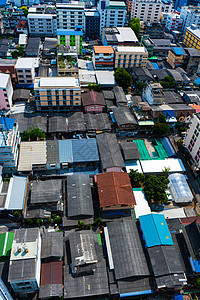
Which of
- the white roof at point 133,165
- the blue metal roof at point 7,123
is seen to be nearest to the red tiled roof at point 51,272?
the white roof at point 133,165

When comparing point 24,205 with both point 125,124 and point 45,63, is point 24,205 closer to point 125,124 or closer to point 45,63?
point 125,124

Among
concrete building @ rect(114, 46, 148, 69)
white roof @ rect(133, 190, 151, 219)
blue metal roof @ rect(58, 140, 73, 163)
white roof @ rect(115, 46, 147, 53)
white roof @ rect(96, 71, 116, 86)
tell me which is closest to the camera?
white roof @ rect(133, 190, 151, 219)

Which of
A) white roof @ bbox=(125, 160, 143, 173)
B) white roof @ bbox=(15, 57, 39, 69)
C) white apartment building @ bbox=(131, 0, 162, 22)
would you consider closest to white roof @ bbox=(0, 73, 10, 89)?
white roof @ bbox=(15, 57, 39, 69)

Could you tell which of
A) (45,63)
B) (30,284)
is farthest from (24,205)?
(45,63)

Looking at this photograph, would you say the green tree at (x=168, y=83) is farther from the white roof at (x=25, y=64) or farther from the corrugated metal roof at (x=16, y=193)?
the corrugated metal roof at (x=16, y=193)

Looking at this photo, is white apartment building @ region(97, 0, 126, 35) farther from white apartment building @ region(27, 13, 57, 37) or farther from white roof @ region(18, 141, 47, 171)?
white roof @ region(18, 141, 47, 171)

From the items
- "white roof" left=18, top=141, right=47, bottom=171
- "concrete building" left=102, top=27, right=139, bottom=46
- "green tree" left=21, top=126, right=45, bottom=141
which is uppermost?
"concrete building" left=102, top=27, right=139, bottom=46

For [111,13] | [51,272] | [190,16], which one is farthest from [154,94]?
[190,16]
